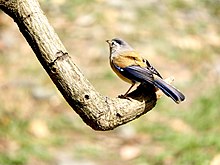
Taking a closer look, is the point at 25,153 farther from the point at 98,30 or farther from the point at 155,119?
the point at 98,30

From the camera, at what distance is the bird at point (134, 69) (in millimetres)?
2925

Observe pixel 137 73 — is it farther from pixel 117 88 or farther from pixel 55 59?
pixel 117 88

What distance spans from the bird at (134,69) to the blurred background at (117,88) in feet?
7.63

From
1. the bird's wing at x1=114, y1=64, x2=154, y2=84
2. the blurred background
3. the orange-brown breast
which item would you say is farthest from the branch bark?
the blurred background

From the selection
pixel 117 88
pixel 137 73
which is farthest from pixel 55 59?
pixel 117 88

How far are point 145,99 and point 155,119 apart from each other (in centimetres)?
423

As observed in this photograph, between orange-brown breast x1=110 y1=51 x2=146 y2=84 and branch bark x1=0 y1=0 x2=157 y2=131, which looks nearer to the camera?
branch bark x1=0 y1=0 x2=157 y2=131

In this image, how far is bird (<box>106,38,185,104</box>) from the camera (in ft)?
9.60

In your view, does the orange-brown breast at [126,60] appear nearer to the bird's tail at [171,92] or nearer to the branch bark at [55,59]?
the bird's tail at [171,92]

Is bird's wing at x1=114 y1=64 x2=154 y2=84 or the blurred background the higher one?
the blurred background

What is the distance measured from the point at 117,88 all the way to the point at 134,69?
360cm

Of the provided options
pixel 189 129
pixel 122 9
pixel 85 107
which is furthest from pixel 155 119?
pixel 85 107

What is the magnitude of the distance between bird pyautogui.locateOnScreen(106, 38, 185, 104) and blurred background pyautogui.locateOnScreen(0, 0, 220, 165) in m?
2.33

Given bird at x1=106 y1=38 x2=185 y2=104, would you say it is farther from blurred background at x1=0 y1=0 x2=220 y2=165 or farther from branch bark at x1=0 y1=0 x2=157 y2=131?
blurred background at x1=0 y1=0 x2=220 y2=165
